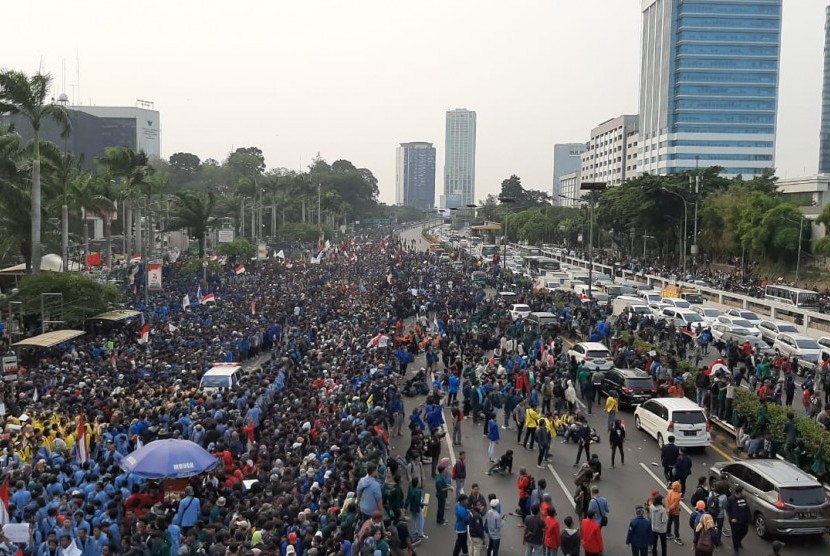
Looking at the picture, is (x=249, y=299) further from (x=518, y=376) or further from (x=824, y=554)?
(x=824, y=554)

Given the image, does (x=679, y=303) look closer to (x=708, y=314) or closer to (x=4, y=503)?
(x=708, y=314)

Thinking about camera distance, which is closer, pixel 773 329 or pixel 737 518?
pixel 737 518

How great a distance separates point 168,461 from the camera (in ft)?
39.4

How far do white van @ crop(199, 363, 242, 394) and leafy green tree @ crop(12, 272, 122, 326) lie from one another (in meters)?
9.95

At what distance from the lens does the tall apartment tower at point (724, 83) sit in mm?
107750

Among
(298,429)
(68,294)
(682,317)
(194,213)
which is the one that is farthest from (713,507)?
(194,213)

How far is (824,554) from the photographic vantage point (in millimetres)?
12578

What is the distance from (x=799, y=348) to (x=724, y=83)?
293 ft

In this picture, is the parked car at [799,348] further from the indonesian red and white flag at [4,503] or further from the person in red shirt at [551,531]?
the indonesian red and white flag at [4,503]

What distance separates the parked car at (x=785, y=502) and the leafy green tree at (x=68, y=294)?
22453 millimetres

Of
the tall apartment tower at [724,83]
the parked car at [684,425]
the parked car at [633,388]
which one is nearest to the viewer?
the parked car at [684,425]

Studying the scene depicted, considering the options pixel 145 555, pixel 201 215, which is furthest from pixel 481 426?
pixel 201 215

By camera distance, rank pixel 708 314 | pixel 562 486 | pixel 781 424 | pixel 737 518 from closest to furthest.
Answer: pixel 737 518 < pixel 562 486 < pixel 781 424 < pixel 708 314

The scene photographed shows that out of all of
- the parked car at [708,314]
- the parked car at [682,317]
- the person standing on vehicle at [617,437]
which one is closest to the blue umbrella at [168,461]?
the person standing on vehicle at [617,437]
